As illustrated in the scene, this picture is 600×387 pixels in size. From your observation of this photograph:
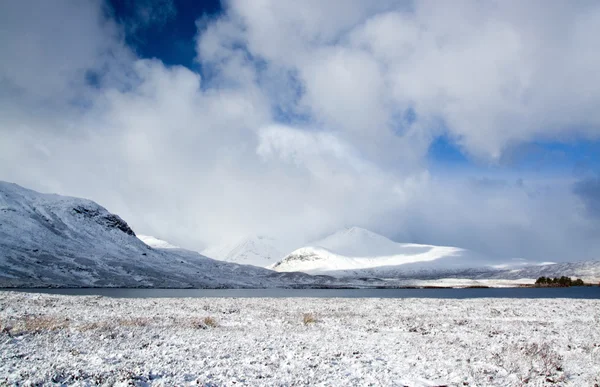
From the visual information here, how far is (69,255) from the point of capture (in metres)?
154

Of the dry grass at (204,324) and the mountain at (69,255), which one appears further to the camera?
the mountain at (69,255)

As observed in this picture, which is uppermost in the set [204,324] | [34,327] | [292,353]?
[34,327]

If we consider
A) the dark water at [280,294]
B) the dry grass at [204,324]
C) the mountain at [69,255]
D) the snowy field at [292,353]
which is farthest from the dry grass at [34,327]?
the mountain at [69,255]

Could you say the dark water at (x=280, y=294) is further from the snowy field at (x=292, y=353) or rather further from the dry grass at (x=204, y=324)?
the snowy field at (x=292, y=353)

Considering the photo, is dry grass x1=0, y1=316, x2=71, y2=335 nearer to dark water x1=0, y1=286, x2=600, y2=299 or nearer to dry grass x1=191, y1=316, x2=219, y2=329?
dry grass x1=191, y1=316, x2=219, y2=329

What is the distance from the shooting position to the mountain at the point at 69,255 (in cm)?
13100

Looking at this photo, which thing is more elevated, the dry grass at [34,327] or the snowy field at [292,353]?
the dry grass at [34,327]

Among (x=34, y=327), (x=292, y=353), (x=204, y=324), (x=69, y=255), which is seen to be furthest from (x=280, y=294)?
(x=69, y=255)

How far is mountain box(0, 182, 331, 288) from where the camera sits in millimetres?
131000

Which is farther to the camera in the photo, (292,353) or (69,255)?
(69,255)

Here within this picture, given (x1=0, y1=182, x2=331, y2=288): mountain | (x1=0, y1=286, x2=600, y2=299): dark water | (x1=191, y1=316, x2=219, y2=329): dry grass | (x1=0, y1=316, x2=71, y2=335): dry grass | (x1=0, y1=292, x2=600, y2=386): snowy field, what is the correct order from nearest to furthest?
(x1=0, y1=292, x2=600, y2=386): snowy field < (x1=0, y1=316, x2=71, y2=335): dry grass < (x1=191, y1=316, x2=219, y2=329): dry grass < (x1=0, y1=286, x2=600, y2=299): dark water < (x1=0, y1=182, x2=331, y2=288): mountain

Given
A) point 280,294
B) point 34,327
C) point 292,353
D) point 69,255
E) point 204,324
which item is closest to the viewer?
point 292,353

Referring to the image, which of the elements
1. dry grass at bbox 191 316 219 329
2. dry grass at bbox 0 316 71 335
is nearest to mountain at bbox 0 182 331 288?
dry grass at bbox 0 316 71 335

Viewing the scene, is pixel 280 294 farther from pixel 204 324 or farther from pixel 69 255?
pixel 69 255
